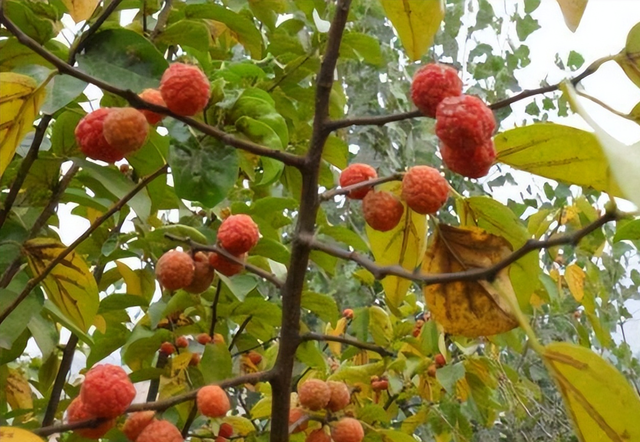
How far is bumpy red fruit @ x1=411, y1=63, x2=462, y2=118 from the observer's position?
0.42 metres

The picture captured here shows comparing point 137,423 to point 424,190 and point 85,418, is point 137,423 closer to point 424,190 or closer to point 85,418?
point 85,418

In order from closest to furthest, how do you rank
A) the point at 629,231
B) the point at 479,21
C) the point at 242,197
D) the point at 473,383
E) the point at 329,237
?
the point at 629,231
the point at 329,237
the point at 242,197
the point at 473,383
the point at 479,21

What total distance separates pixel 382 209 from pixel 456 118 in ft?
0.33

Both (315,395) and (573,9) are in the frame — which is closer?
(573,9)

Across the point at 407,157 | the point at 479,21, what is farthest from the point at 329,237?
the point at 479,21

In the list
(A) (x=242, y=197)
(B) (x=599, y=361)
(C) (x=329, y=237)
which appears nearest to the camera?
(B) (x=599, y=361)

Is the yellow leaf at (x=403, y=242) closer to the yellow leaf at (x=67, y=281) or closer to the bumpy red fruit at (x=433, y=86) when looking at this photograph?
the bumpy red fruit at (x=433, y=86)

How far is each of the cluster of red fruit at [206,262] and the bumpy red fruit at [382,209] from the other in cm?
11

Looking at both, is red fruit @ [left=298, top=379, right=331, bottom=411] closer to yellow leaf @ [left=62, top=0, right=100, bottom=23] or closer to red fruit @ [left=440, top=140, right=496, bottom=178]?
red fruit @ [left=440, top=140, right=496, bottom=178]

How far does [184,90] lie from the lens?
42 cm

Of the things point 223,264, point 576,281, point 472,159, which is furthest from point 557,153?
point 576,281

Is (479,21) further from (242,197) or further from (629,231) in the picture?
(629,231)

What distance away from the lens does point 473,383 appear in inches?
46.6

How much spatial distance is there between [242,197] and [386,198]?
0.56m
